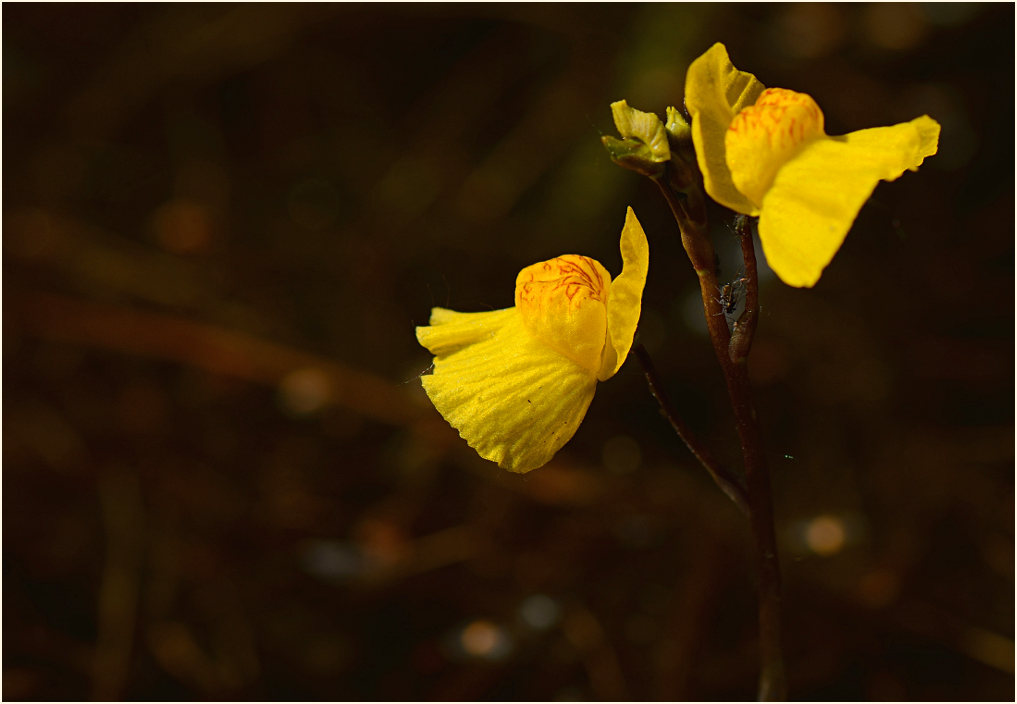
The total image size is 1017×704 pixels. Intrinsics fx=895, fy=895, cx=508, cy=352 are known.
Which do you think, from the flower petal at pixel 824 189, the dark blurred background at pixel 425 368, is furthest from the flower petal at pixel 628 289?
the dark blurred background at pixel 425 368

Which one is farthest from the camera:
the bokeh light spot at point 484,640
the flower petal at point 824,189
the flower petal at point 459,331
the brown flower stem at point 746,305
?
the bokeh light spot at point 484,640

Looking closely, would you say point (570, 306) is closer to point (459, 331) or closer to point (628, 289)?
point (628, 289)

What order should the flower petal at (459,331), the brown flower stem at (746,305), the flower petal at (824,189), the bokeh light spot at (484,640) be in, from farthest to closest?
the bokeh light spot at (484,640) < the flower petal at (459,331) < the brown flower stem at (746,305) < the flower petal at (824,189)

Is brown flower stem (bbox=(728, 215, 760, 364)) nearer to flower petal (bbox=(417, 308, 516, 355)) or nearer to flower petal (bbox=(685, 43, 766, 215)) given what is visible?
flower petal (bbox=(685, 43, 766, 215))

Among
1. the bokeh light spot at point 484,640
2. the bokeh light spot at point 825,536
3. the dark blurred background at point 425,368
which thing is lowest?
the bokeh light spot at point 484,640

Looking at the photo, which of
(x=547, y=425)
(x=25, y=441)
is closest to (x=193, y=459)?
(x=25, y=441)

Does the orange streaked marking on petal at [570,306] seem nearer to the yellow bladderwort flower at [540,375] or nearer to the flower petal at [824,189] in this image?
the yellow bladderwort flower at [540,375]

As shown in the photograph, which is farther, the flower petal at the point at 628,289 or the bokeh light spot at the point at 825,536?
the bokeh light spot at the point at 825,536

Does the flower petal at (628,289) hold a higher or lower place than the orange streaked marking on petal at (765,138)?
lower
